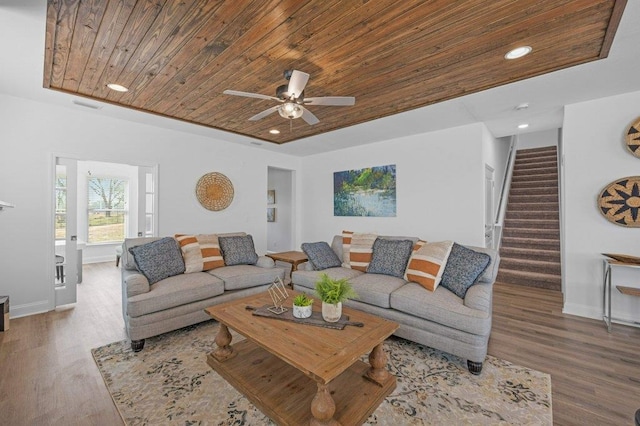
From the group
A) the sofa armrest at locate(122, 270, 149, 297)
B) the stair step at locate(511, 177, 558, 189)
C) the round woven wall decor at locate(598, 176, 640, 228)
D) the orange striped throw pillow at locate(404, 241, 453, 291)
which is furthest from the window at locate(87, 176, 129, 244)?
the stair step at locate(511, 177, 558, 189)

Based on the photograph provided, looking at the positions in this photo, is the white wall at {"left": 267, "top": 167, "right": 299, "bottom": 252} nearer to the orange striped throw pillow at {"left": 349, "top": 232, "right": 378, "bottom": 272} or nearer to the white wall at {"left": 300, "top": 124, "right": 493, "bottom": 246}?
the white wall at {"left": 300, "top": 124, "right": 493, "bottom": 246}

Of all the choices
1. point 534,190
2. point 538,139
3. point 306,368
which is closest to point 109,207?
point 306,368

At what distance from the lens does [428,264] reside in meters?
2.86

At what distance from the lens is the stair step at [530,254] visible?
4707 millimetres

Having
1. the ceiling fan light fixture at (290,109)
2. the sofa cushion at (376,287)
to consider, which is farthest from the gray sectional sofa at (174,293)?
the ceiling fan light fixture at (290,109)

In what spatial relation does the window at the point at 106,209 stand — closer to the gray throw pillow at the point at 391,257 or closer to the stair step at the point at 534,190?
the gray throw pillow at the point at 391,257

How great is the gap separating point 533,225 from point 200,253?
6190 mm

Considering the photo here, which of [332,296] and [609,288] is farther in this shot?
[609,288]

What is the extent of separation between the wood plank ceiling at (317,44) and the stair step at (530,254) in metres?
3.58

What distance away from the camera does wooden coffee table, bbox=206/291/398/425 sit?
154 centimetres

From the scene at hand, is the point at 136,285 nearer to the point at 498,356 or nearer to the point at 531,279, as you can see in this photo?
the point at 498,356

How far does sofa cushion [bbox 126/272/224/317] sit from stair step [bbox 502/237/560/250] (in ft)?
17.5

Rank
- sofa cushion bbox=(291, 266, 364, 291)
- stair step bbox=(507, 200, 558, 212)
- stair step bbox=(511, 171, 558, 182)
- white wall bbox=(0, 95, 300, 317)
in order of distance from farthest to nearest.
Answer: stair step bbox=(511, 171, 558, 182) → stair step bbox=(507, 200, 558, 212) → sofa cushion bbox=(291, 266, 364, 291) → white wall bbox=(0, 95, 300, 317)

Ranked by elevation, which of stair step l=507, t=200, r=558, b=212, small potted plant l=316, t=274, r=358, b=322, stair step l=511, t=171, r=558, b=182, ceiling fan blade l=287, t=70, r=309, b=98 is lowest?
small potted plant l=316, t=274, r=358, b=322
